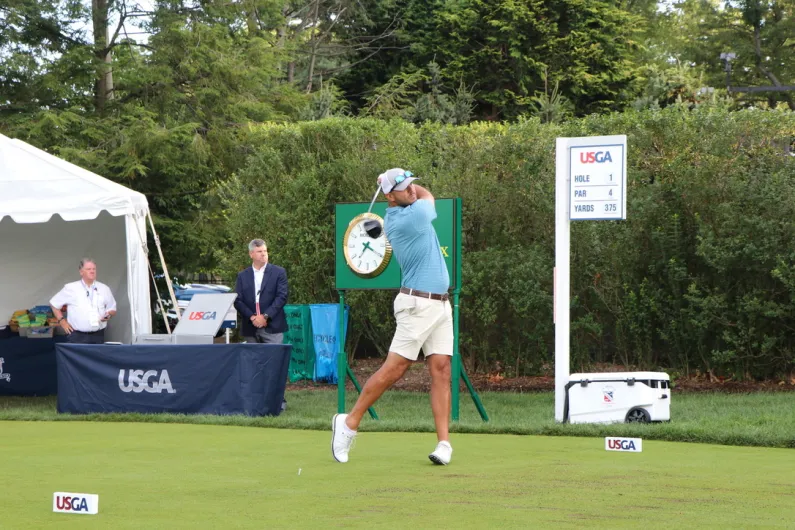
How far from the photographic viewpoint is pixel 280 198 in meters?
17.1

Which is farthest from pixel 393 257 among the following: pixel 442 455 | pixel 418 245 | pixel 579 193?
pixel 442 455

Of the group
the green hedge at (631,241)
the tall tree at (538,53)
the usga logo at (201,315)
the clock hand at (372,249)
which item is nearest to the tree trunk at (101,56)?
the green hedge at (631,241)

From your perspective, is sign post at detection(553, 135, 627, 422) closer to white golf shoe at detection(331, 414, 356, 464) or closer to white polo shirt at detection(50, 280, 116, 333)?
white golf shoe at detection(331, 414, 356, 464)

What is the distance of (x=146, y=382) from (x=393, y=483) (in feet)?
19.0

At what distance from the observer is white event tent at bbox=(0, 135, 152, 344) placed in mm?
11922

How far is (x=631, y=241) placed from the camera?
14.2 metres

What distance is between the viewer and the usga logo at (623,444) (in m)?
7.93

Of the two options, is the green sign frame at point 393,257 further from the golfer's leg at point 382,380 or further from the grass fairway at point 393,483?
the golfer's leg at point 382,380

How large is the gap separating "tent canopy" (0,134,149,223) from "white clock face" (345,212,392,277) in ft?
8.86

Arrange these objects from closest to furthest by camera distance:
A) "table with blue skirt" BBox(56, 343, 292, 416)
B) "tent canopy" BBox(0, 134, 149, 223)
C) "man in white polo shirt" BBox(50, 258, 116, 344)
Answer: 1. "table with blue skirt" BBox(56, 343, 292, 416)
2. "tent canopy" BBox(0, 134, 149, 223)
3. "man in white polo shirt" BBox(50, 258, 116, 344)

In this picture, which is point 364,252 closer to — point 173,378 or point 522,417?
point 522,417

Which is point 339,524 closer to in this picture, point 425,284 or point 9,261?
point 425,284

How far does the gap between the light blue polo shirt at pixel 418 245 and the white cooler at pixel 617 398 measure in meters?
3.01

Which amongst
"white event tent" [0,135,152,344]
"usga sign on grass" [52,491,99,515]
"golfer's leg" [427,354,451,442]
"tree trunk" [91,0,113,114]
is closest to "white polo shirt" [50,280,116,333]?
"white event tent" [0,135,152,344]
